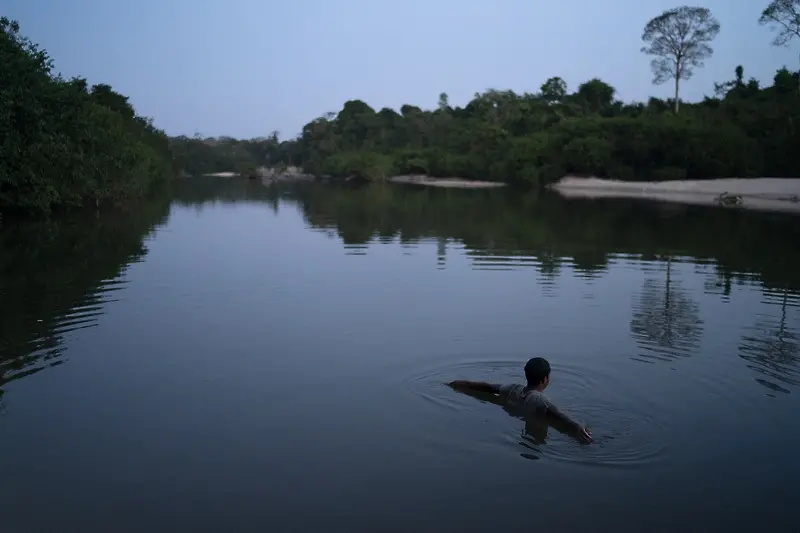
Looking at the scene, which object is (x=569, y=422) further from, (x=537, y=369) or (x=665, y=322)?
(x=665, y=322)

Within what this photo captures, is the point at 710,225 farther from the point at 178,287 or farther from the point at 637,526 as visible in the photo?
the point at 637,526

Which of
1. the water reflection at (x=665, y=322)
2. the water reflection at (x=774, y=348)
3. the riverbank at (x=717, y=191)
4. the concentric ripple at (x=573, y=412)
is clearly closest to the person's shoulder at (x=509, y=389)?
the concentric ripple at (x=573, y=412)

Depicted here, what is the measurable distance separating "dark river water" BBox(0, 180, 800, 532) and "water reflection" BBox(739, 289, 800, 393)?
0.05 metres

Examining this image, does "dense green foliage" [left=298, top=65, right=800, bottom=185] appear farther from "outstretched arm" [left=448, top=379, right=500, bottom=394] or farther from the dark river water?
"outstretched arm" [left=448, top=379, right=500, bottom=394]

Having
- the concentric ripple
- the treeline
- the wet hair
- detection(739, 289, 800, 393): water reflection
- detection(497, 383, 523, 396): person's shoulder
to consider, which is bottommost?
the concentric ripple

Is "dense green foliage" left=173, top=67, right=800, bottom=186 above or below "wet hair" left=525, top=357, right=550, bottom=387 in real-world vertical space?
above

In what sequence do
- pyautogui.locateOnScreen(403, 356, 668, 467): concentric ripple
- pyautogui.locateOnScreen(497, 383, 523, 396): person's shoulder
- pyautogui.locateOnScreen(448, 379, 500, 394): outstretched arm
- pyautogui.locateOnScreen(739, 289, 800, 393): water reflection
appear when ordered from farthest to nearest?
pyautogui.locateOnScreen(739, 289, 800, 393): water reflection → pyautogui.locateOnScreen(448, 379, 500, 394): outstretched arm → pyautogui.locateOnScreen(497, 383, 523, 396): person's shoulder → pyautogui.locateOnScreen(403, 356, 668, 467): concentric ripple

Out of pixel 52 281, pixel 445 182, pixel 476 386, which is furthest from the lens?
pixel 445 182

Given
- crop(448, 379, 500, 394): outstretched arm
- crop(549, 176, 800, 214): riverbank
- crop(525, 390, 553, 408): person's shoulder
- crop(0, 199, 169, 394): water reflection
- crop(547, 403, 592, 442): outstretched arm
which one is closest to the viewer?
crop(547, 403, 592, 442): outstretched arm

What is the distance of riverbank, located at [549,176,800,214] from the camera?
127 feet

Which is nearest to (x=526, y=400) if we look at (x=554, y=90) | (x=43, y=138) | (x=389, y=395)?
(x=389, y=395)

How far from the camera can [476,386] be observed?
25.6ft

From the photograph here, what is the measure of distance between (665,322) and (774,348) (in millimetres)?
1759

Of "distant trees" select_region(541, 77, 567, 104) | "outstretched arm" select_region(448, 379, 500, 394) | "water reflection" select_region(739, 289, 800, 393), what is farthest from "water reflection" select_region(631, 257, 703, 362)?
"distant trees" select_region(541, 77, 567, 104)
